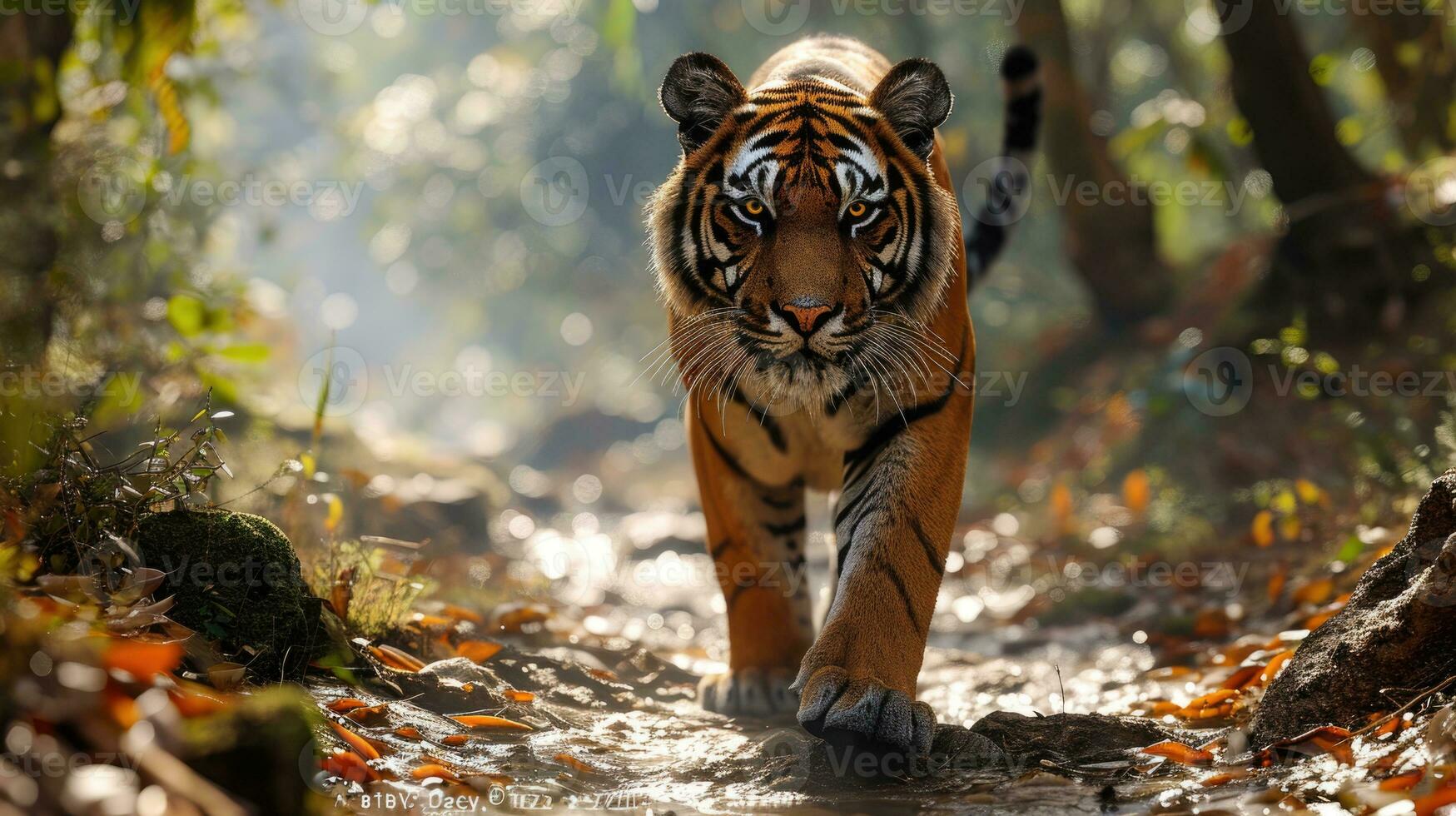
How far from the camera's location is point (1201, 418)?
7617 mm

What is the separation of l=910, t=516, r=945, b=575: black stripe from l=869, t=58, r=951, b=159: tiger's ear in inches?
51.5

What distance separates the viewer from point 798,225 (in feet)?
11.4

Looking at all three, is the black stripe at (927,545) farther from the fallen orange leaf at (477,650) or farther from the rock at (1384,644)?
the fallen orange leaf at (477,650)

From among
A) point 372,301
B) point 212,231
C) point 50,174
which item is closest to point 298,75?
point 372,301

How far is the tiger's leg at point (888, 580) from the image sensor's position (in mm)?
2916

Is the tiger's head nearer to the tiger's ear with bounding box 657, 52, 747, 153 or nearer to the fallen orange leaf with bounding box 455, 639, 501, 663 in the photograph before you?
the tiger's ear with bounding box 657, 52, 747, 153

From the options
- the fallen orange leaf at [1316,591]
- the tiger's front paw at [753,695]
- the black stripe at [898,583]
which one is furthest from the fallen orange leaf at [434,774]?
the fallen orange leaf at [1316,591]

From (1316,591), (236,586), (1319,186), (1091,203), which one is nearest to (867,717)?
(236,586)

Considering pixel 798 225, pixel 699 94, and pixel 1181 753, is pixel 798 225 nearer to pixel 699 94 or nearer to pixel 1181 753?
pixel 699 94

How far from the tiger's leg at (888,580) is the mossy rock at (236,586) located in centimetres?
136

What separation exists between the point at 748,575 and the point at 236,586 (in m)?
1.83

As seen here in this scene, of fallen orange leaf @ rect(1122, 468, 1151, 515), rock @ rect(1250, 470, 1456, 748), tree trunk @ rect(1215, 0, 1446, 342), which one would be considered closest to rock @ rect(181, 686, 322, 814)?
rock @ rect(1250, 470, 1456, 748)

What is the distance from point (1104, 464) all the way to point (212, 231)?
8306mm

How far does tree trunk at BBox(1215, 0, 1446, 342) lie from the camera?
22.1 feet
